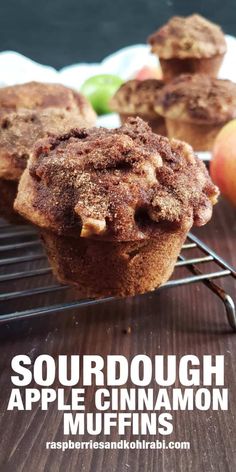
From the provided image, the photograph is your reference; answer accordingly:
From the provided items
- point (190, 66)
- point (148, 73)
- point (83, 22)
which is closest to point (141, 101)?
point (190, 66)

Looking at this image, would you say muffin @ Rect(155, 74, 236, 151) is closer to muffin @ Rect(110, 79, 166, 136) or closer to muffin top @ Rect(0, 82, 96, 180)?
muffin @ Rect(110, 79, 166, 136)

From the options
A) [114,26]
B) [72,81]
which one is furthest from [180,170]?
[114,26]

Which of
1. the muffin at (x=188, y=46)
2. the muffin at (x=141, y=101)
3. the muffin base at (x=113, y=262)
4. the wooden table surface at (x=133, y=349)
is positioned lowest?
the wooden table surface at (x=133, y=349)

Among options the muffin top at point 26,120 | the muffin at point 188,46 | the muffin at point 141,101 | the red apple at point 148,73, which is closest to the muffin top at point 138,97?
the muffin at point 141,101

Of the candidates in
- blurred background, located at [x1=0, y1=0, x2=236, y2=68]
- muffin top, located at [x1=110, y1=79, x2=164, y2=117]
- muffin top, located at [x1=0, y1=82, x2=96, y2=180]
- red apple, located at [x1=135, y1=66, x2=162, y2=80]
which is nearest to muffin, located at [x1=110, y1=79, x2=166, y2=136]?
muffin top, located at [x1=110, y1=79, x2=164, y2=117]

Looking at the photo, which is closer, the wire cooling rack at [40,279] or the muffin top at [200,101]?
the wire cooling rack at [40,279]

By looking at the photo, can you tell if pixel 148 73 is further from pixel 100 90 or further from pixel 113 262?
pixel 113 262

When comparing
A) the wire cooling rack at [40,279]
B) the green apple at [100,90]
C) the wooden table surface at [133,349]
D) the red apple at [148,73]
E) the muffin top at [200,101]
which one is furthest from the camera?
the red apple at [148,73]

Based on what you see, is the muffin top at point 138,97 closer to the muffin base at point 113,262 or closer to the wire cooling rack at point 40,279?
the wire cooling rack at point 40,279
